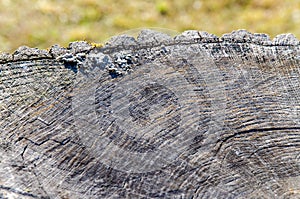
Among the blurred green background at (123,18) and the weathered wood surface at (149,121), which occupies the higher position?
the blurred green background at (123,18)

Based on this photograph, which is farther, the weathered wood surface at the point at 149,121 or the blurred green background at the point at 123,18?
the blurred green background at the point at 123,18

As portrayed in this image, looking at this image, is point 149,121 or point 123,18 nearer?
point 149,121

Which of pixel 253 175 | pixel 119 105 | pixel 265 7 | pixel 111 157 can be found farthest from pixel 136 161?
pixel 265 7

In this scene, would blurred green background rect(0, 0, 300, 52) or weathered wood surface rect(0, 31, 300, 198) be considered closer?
weathered wood surface rect(0, 31, 300, 198)

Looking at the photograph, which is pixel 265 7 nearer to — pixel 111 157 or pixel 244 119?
pixel 244 119
